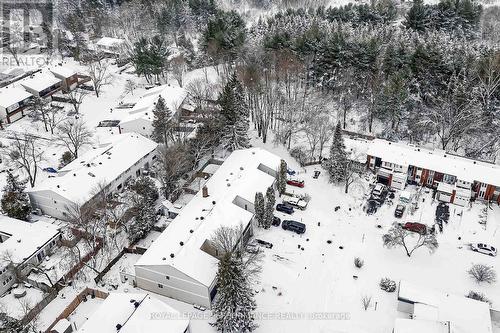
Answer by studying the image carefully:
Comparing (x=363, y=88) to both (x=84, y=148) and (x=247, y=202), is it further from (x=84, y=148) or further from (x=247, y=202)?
(x=84, y=148)

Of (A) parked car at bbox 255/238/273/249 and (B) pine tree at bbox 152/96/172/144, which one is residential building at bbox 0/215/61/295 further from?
(A) parked car at bbox 255/238/273/249

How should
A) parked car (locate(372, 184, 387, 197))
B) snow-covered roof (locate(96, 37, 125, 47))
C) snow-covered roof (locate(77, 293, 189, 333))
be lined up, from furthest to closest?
snow-covered roof (locate(96, 37, 125, 47))
parked car (locate(372, 184, 387, 197))
snow-covered roof (locate(77, 293, 189, 333))

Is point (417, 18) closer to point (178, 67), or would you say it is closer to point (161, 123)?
point (178, 67)

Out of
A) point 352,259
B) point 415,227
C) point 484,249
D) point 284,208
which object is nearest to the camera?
point 352,259

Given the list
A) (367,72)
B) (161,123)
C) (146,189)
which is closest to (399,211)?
(367,72)

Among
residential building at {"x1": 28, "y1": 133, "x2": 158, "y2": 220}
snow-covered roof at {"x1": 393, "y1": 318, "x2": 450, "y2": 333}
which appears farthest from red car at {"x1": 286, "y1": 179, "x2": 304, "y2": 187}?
snow-covered roof at {"x1": 393, "y1": 318, "x2": 450, "y2": 333}

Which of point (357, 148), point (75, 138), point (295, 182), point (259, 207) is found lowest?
point (295, 182)

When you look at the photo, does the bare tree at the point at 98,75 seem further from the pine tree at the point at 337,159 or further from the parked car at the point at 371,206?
the parked car at the point at 371,206
